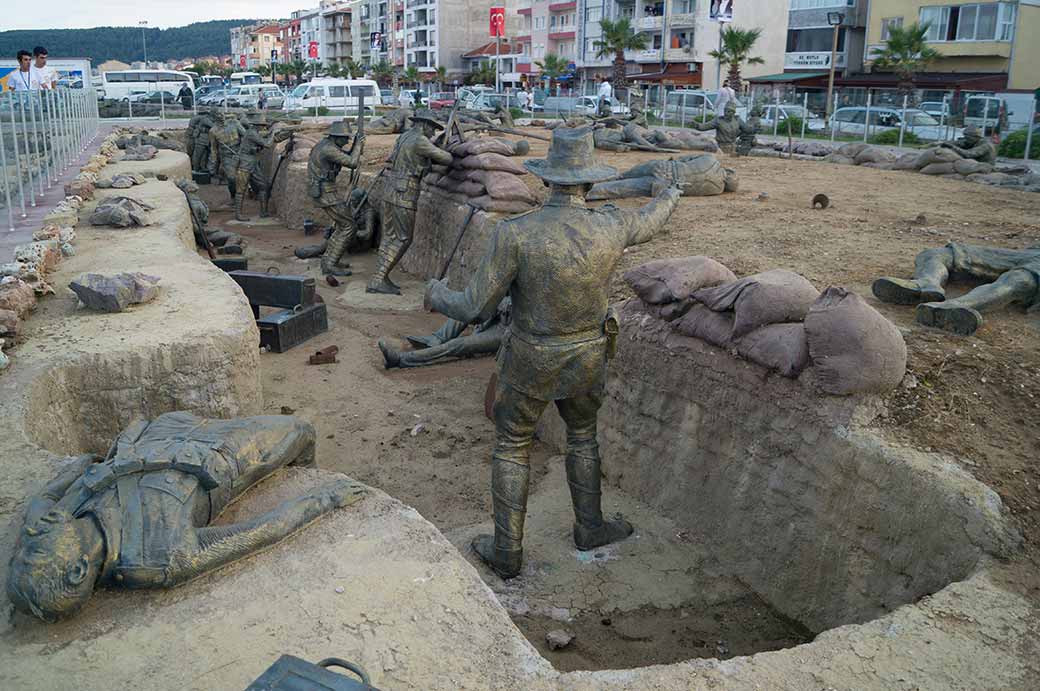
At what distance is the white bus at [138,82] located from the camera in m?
33.0

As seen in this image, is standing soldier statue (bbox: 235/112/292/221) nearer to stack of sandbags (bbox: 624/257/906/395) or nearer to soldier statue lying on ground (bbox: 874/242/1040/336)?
stack of sandbags (bbox: 624/257/906/395)

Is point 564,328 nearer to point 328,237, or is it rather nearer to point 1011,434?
point 1011,434

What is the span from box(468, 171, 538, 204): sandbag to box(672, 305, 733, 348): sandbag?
4.22 metres

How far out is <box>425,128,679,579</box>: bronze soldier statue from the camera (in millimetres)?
3928

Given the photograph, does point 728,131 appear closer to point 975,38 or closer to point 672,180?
point 672,180

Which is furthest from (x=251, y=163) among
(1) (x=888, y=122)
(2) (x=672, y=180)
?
(1) (x=888, y=122)

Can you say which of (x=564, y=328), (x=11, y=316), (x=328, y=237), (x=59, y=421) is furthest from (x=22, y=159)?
(x=564, y=328)

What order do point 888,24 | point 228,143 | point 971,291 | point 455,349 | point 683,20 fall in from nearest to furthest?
point 971,291
point 455,349
point 228,143
point 888,24
point 683,20

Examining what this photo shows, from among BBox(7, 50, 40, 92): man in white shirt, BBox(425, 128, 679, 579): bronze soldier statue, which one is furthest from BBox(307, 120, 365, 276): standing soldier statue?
BBox(425, 128, 679, 579): bronze soldier statue

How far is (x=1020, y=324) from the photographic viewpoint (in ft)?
16.4

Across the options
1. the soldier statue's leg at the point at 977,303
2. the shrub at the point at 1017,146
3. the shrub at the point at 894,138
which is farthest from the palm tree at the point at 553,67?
the soldier statue's leg at the point at 977,303

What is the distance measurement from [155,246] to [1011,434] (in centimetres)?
672

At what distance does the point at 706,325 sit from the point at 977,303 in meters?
1.59

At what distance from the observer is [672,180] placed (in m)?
9.34
